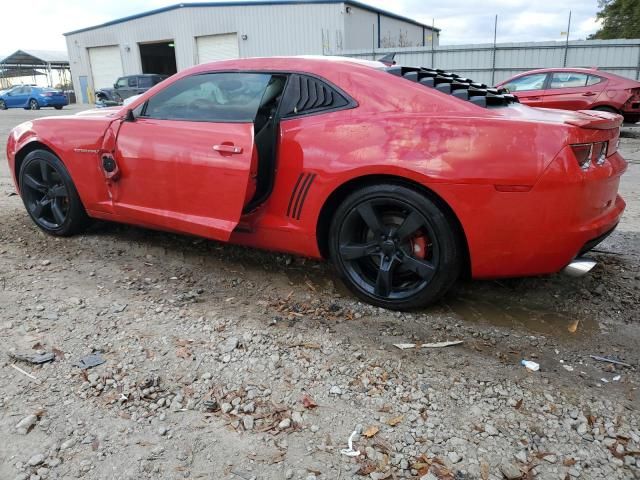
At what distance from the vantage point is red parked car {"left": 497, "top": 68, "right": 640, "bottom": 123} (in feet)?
38.0

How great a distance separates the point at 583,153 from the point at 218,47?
28565 millimetres

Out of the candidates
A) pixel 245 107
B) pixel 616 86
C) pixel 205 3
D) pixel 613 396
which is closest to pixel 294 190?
pixel 245 107

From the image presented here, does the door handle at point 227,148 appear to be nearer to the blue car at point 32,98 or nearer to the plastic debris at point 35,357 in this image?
the plastic debris at point 35,357

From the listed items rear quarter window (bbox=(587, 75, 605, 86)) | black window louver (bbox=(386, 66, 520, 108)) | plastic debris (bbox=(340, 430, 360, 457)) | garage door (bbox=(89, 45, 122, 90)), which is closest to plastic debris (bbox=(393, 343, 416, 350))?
plastic debris (bbox=(340, 430, 360, 457))

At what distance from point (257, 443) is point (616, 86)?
1227cm

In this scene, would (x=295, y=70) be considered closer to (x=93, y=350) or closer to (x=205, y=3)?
(x=93, y=350)

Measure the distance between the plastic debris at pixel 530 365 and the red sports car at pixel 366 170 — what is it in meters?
0.51

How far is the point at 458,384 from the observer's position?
253 cm

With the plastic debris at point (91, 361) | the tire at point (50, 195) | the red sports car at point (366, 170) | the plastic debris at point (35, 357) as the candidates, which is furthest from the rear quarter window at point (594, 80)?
the plastic debris at point (35, 357)

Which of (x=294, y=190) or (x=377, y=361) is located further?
(x=294, y=190)

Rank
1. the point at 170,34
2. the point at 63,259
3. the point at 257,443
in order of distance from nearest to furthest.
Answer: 1. the point at 257,443
2. the point at 63,259
3. the point at 170,34

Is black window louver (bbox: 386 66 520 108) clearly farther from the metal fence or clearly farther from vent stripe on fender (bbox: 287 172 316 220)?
the metal fence

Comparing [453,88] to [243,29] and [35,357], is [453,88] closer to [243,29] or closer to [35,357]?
[35,357]

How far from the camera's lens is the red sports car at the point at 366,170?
276 cm
